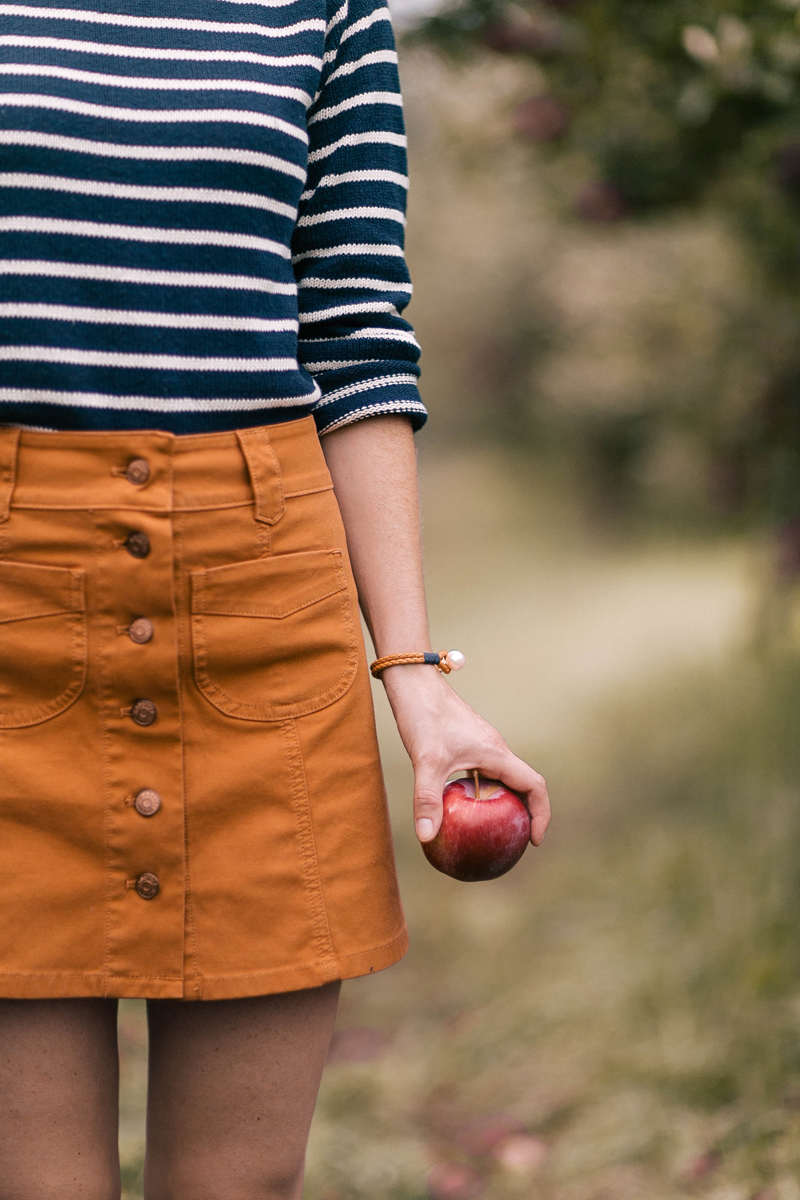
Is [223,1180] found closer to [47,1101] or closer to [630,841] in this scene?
[47,1101]

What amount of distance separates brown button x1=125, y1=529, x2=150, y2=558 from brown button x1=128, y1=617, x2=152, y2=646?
0.06 meters

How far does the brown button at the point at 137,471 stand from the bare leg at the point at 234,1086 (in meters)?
0.49

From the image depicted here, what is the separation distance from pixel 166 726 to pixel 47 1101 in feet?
1.15

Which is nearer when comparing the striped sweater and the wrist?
the striped sweater

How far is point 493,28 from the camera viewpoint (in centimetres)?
290

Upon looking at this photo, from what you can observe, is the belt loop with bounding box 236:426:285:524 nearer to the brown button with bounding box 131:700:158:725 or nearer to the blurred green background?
the brown button with bounding box 131:700:158:725

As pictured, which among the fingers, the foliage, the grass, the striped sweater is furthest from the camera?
the foliage

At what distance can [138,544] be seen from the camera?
1.09m

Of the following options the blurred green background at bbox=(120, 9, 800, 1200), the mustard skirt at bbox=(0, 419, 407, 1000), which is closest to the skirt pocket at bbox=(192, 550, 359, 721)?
the mustard skirt at bbox=(0, 419, 407, 1000)

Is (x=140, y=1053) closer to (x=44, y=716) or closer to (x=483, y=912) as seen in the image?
(x=483, y=912)

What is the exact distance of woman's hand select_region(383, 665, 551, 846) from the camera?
45.8 inches

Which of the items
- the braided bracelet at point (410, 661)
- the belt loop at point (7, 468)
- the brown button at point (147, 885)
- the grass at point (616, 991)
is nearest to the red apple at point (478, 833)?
the braided bracelet at point (410, 661)

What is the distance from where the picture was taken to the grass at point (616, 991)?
2475mm

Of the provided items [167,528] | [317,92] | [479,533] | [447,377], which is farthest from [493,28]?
[447,377]
